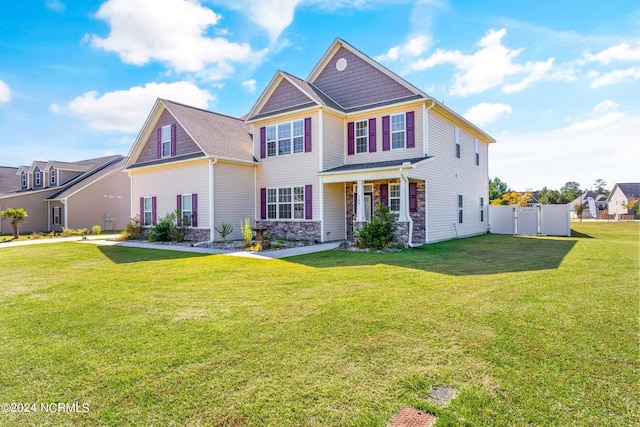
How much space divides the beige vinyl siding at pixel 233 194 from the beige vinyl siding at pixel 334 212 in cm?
417

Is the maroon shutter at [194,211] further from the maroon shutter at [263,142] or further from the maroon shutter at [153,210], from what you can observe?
the maroon shutter at [263,142]

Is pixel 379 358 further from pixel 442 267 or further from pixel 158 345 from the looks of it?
pixel 442 267

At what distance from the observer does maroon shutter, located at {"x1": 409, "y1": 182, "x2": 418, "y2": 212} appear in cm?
1396

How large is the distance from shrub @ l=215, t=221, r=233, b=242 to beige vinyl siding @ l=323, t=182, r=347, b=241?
4.43m

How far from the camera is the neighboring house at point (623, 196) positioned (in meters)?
58.0

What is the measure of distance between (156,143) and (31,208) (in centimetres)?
1579

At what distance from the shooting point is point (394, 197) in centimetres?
1466

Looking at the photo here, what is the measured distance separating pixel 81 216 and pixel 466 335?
1146 inches

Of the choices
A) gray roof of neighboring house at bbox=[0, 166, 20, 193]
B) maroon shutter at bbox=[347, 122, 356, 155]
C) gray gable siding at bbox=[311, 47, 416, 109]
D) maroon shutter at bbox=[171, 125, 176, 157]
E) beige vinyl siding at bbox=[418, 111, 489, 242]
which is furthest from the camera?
gray roof of neighboring house at bbox=[0, 166, 20, 193]

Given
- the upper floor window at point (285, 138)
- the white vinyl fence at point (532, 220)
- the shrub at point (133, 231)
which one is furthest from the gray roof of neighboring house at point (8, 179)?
the white vinyl fence at point (532, 220)

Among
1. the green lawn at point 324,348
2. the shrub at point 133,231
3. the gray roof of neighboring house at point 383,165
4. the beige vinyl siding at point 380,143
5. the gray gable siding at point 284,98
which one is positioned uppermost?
the gray gable siding at point 284,98

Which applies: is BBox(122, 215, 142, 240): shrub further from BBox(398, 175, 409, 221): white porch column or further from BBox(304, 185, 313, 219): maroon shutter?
BBox(398, 175, 409, 221): white porch column

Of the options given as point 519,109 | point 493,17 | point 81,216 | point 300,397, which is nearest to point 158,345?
point 300,397

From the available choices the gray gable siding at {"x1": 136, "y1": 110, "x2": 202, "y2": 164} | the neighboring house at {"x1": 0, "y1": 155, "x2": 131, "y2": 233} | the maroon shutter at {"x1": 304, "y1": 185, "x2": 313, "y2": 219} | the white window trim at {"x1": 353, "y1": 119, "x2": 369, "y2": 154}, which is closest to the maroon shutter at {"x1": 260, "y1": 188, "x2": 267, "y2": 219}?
the maroon shutter at {"x1": 304, "y1": 185, "x2": 313, "y2": 219}
